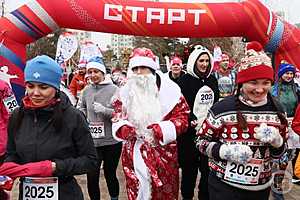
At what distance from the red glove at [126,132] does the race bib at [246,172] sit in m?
1.09

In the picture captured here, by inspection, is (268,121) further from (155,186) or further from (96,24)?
(96,24)

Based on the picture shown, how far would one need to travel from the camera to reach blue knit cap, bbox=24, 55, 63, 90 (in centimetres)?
282

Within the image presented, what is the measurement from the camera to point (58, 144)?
2838 mm

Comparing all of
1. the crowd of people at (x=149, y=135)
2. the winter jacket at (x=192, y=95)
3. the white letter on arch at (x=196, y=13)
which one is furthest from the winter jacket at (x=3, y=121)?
the white letter on arch at (x=196, y=13)

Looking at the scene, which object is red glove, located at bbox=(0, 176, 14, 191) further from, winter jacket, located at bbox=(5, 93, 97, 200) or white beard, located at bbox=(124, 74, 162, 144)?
white beard, located at bbox=(124, 74, 162, 144)

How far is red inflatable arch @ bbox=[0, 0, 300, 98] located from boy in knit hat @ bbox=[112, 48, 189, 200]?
233 cm

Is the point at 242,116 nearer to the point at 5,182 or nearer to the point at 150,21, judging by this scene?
the point at 5,182

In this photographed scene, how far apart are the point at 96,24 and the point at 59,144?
4017mm

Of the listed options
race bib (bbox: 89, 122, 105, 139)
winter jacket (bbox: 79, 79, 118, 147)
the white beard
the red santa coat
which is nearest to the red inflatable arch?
winter jacket (bbox: 79, 79, 118, 147)

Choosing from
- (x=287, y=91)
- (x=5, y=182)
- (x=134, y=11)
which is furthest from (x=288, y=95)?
(x=5, y=182)

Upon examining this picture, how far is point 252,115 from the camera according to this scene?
3223 mm

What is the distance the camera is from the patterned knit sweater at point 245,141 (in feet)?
10.6

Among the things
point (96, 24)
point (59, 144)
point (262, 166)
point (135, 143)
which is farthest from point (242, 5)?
point (59, 144)

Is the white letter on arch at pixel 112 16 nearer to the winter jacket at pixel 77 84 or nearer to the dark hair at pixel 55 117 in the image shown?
the winter jacket at pixel 77 84
